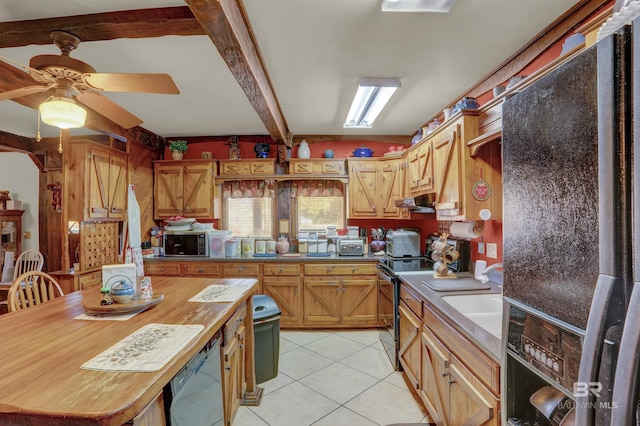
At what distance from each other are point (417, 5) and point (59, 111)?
6.90 ft

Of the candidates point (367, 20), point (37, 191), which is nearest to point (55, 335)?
point (367, 20)

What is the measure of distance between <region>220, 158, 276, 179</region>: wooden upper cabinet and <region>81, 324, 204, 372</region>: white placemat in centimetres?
301

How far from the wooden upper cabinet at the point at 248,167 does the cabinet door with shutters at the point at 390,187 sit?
60.4 inches

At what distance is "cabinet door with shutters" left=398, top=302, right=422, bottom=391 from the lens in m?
2.24

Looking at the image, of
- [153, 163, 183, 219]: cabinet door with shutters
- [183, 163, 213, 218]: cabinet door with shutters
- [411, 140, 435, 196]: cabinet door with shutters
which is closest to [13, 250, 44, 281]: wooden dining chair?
[153, 163, 183, 219]: cabinet door with shutters

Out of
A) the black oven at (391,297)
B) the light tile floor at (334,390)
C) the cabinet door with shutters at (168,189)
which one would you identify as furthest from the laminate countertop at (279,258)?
the light tile floor at (334,390)

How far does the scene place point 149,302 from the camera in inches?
65.8

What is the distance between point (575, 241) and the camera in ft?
2.40

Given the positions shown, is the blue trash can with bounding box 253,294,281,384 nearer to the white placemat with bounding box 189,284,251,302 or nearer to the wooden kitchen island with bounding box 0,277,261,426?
the white placemat with bounding box 189,284,251,302

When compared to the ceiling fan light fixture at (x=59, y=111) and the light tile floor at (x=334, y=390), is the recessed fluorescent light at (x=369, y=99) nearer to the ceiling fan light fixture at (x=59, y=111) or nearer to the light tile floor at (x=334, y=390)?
the ceiling fan light fixture at (x=59, y=111)

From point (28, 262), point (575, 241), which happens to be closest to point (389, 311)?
point (575, 241)

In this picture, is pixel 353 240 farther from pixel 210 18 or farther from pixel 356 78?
pixel 210 18

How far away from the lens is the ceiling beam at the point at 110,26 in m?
1.65

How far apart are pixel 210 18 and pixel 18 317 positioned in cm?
181
